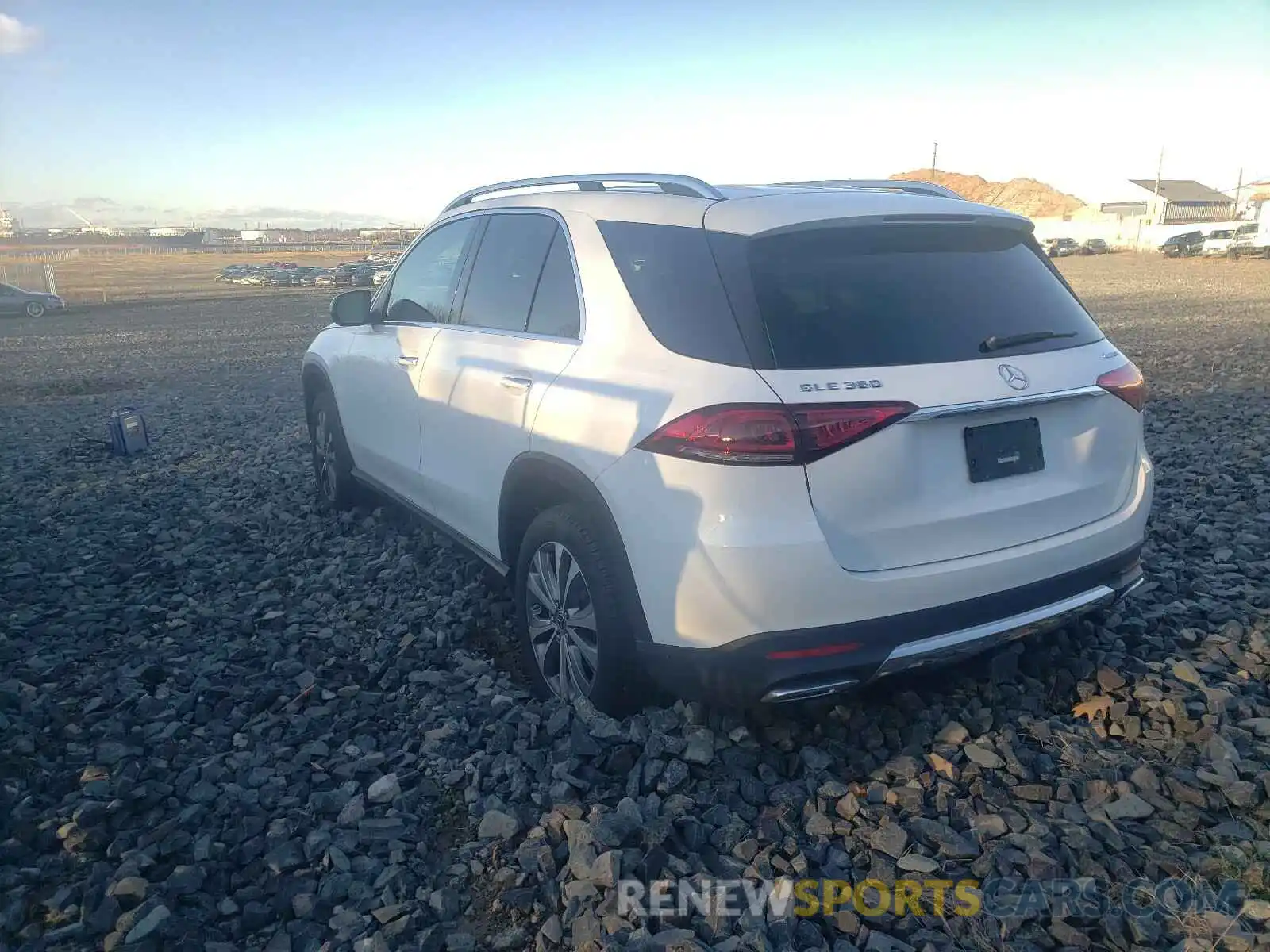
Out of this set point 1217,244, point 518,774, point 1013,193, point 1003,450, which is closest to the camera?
point 1003,450

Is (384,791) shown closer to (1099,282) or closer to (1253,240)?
(1099,282)

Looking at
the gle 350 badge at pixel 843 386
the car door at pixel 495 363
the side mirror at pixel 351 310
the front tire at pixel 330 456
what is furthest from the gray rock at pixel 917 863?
the front tire at pixel 330 456

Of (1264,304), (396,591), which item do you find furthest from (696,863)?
(1264,304)

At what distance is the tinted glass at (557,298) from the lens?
3.37 metres

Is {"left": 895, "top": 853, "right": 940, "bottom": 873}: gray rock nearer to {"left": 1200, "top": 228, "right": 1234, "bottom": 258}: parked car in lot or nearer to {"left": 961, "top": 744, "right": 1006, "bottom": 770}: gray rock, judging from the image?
{"left": 961, "top": 744, "right": 1006, "bottom": 770}: gray rock

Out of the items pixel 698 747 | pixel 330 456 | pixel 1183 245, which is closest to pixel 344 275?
pixel 330 456

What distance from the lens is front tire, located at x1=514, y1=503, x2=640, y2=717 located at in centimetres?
300

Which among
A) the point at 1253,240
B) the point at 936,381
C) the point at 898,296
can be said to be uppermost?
the point at 898,296

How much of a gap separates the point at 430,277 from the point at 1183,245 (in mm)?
60114

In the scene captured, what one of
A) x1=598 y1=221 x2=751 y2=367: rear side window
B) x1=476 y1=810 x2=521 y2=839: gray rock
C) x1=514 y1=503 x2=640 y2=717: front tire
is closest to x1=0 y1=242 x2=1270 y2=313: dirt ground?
x1=598 y1=221 x2=751 y2=367: rear side window

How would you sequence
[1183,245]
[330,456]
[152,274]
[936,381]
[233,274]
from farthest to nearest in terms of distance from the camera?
[152,274] → [233,274] → [1183,245] → [330,456] → [936,381]

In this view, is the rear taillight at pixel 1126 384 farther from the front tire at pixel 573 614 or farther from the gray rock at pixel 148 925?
the gray rock at pixel 148 925

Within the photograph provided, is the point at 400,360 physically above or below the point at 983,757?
above

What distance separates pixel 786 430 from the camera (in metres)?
2.55
